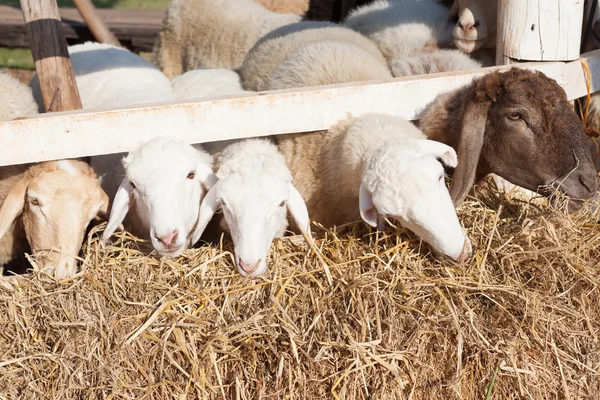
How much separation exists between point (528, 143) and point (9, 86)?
9.39 ft

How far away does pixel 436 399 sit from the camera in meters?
2.73

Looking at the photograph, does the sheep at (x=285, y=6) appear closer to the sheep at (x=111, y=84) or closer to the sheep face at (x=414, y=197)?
the sheep at (x=111, y=84)

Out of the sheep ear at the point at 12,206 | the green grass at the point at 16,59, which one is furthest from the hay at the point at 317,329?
the green grass at the point at 16,59

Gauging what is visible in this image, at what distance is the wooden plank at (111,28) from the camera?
8.09 meters

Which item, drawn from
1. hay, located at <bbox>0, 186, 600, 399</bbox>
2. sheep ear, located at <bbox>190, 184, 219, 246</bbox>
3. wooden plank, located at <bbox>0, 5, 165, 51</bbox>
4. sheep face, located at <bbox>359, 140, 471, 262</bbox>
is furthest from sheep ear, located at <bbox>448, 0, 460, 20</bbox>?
wooden plank, located at <bbox>0, 5, 165, 51</bbox>

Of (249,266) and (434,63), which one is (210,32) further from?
(249,266)

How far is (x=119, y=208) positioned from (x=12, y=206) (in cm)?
53

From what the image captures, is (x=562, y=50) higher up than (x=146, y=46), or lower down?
higher up

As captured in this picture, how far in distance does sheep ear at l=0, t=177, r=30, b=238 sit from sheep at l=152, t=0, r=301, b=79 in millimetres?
2715

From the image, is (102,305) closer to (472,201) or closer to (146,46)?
(472,201)

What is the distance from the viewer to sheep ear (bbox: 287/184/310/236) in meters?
3.15

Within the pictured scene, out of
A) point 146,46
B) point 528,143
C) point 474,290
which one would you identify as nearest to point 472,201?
point 528,143

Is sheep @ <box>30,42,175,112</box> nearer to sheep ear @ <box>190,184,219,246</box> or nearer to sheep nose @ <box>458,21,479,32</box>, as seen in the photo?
sheep ear @ <box>190,184,219,246</box>

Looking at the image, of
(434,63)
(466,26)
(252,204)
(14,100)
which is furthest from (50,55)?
(466,26)
